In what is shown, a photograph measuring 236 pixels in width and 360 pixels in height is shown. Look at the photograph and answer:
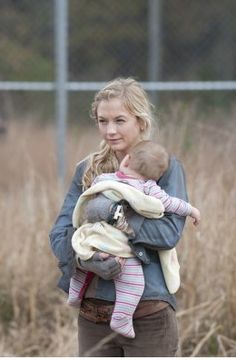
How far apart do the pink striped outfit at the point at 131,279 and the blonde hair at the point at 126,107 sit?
0.13 metres

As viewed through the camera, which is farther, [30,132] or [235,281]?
[30,132]

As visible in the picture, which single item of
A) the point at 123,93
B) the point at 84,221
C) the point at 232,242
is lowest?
the point at 232,242

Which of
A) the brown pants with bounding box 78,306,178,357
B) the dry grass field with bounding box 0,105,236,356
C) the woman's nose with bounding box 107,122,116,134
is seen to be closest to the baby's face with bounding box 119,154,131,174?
the woman's nose with bounding box 107,122,116,134

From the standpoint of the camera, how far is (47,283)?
267 inches

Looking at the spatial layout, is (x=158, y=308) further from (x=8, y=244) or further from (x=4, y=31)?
(x=4, y=31)

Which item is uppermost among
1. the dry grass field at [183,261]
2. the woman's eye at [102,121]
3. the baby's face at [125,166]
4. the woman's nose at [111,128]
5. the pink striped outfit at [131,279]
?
the woman's eye at [102,121]

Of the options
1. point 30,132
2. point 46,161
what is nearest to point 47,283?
point 46,161

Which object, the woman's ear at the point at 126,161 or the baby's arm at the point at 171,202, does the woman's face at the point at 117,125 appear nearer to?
the woman's ear at the point at 126,161

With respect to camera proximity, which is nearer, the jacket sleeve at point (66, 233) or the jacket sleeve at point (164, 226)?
the jacket sleeve at point (164, 226)

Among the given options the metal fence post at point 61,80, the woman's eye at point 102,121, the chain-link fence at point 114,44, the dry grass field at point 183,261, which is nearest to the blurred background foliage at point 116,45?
the chain-link fence at point 114,44

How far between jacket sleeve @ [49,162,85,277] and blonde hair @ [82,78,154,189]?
0.08 m

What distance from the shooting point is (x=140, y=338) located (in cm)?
400

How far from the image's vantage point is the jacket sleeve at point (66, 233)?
399 centimetres

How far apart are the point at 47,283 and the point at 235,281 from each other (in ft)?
4.61
